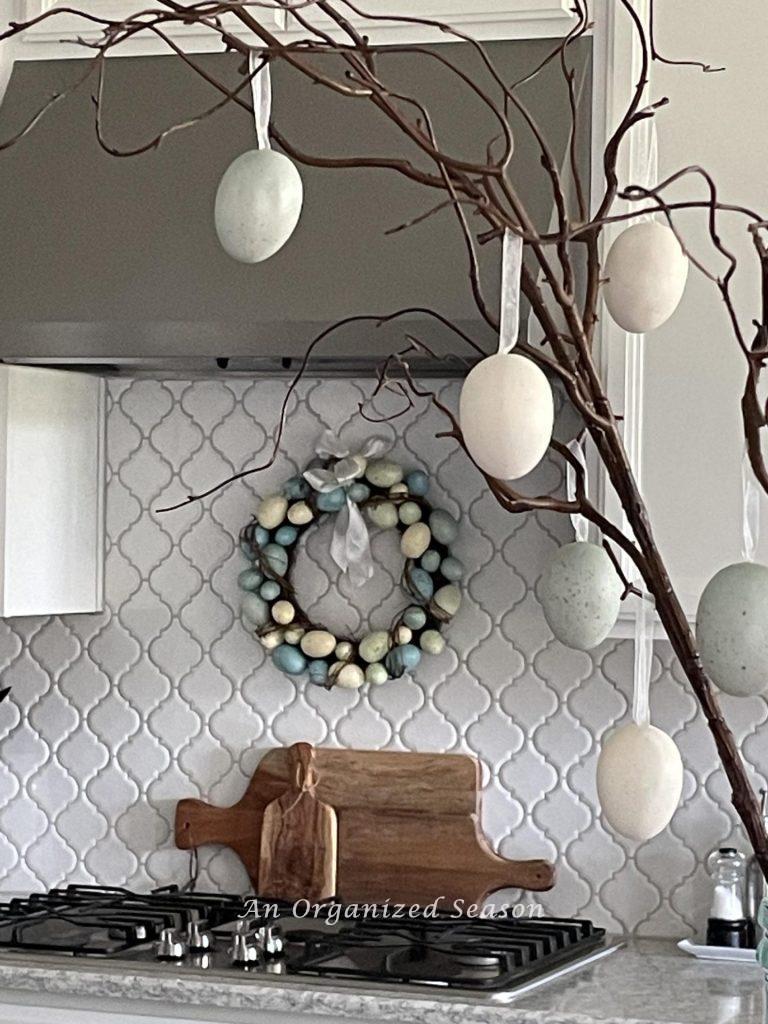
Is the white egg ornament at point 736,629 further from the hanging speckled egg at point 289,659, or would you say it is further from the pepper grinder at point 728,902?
the hanging speckled egg at point 289,659

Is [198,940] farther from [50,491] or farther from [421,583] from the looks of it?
[50,491]

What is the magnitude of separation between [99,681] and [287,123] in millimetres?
1056

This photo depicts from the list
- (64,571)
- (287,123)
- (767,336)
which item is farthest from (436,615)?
(767,336)

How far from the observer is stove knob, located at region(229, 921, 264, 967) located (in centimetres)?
217

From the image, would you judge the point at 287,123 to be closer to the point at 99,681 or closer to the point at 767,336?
the point at 99,681

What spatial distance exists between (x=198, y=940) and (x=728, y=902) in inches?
30.5

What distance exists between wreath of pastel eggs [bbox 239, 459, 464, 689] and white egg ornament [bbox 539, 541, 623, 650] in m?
1.82

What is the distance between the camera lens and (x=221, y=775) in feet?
8.96

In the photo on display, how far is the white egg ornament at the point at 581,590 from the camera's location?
76cm

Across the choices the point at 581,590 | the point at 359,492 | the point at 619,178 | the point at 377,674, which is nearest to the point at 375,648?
the point at 377,674

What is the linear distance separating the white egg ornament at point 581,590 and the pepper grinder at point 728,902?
173cm

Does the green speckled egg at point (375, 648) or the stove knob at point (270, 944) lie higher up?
the green speckled egg at point (375, 648)

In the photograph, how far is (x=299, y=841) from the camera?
8.67ft

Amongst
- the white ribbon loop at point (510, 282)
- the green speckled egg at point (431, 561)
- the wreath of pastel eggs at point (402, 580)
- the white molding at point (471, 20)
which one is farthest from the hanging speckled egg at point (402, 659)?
the white ribbon loop at point (510, 282)
